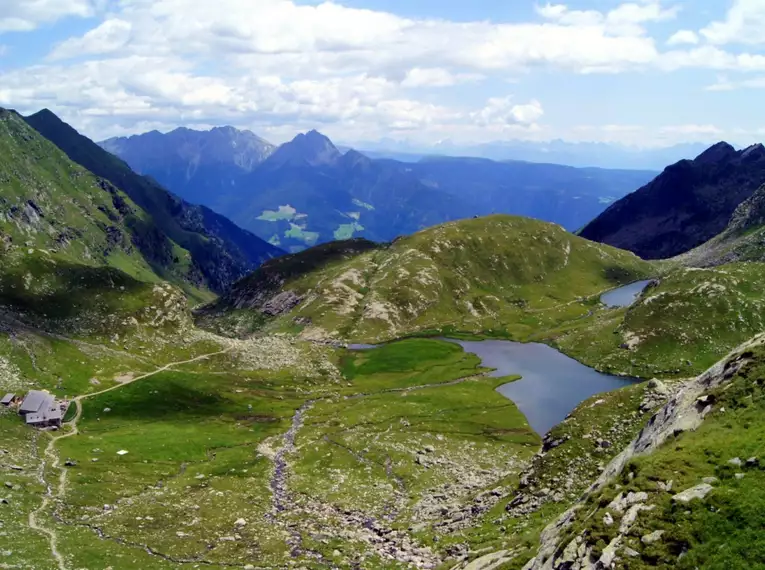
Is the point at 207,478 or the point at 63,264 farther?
the point at 63,264

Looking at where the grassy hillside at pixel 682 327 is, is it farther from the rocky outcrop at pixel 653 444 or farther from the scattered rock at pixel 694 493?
the scattered rock at pixel 694 493

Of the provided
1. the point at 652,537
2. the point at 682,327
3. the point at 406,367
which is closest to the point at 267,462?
the point at 652,537

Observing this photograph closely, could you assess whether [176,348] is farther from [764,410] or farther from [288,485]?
[764,410]

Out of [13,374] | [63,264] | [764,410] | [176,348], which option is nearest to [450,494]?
[764,410]

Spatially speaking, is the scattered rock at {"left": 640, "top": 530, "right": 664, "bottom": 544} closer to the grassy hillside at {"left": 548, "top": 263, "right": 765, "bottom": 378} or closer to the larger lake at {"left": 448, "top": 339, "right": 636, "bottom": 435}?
the larger lake at {"left": 448, "top": 339, "right": 636, "bottom": 435}

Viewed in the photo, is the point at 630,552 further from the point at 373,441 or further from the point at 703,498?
the point at 373,441

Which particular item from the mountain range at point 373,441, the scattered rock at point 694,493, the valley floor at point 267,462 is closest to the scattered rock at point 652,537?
the mountain range at point 373,441

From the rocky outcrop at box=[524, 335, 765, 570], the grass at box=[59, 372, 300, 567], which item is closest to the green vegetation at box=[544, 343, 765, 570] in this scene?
the rocky outcrop at box=[524, 335, 765, 570]
